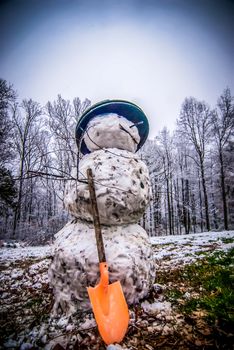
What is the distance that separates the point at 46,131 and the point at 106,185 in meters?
12.8

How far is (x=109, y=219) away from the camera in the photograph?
2.45 meters

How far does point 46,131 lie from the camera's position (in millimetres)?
13477

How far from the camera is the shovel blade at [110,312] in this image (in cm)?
164

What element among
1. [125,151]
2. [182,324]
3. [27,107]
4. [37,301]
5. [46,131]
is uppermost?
[27,107]

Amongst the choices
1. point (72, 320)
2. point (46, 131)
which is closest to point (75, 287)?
point (72, 320)

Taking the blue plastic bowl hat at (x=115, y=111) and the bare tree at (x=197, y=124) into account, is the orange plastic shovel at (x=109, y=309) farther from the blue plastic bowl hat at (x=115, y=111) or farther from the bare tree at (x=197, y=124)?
the bare tree at (x=197, y=124)

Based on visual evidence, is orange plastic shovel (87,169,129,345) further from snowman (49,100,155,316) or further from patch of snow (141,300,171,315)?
patch of snow (141,300,171,315)

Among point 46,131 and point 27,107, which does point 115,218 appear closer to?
point 46,131

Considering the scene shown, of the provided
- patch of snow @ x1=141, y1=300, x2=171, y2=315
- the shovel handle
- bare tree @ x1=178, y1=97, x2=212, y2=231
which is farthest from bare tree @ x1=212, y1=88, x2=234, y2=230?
the shovel handle

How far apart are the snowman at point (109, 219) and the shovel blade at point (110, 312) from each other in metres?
0.27

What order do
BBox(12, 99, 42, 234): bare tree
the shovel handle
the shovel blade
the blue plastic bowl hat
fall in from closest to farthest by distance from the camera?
the shovel blade, the shovel handle, the blue plastic bowl hat, BBox(12, 99, 42, 234): bare tree

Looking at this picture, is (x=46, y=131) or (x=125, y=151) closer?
(x=125, y=151)

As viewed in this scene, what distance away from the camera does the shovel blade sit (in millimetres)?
1637

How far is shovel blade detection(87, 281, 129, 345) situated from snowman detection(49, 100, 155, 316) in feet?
0.87
